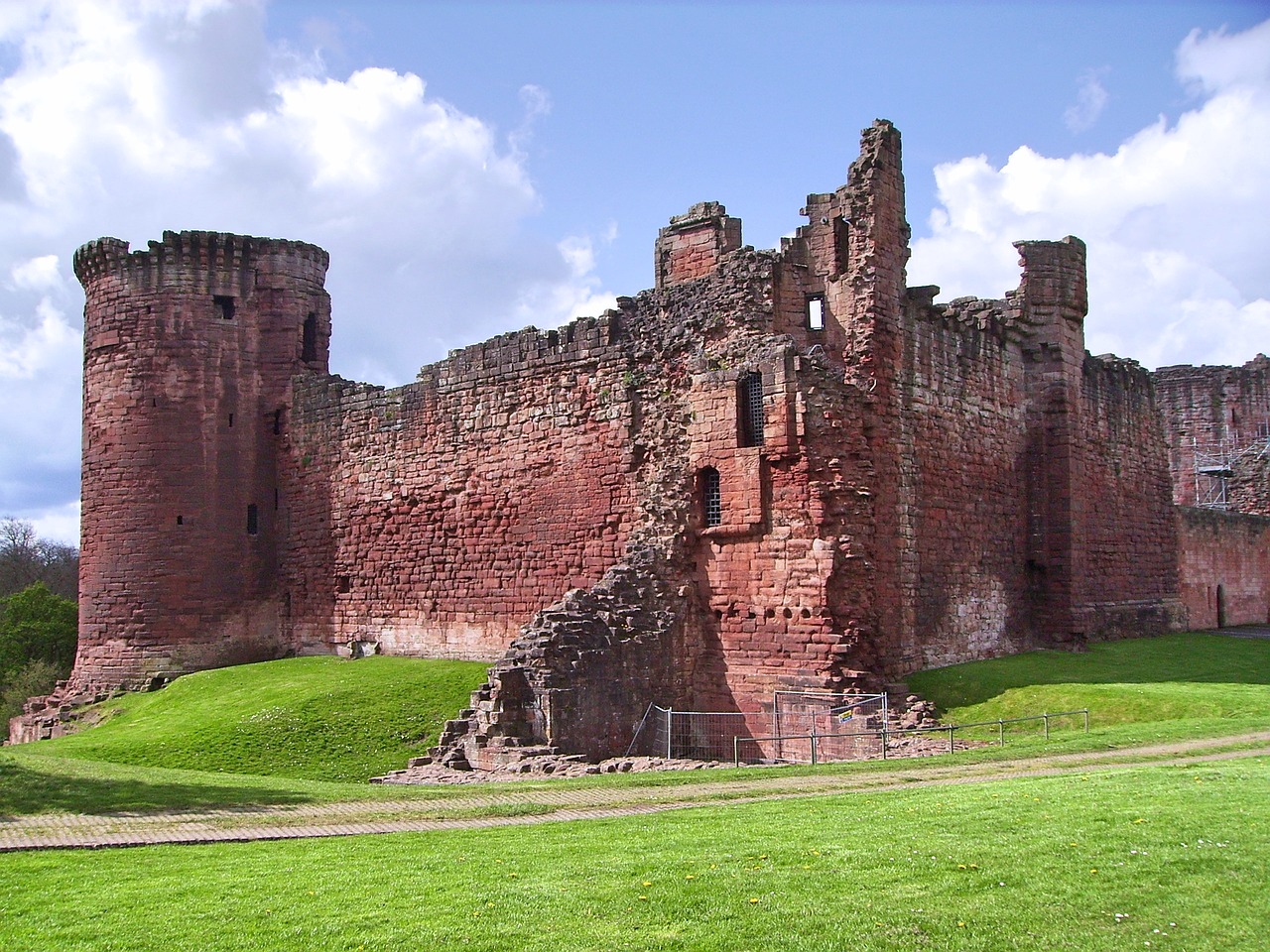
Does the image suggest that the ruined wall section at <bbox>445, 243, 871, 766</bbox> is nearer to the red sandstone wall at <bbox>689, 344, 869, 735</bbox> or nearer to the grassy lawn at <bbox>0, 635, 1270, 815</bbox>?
the red sandstone wall at <bbox>689, 344, 869, 735</bbox>

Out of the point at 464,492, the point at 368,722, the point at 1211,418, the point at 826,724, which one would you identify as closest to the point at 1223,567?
the point at 1211,418

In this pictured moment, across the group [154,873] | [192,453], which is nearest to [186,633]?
[192,453]

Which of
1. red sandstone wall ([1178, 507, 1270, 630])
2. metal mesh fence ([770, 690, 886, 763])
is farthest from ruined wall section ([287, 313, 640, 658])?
red sandstone wall ([1178, 507, 1270, 630])

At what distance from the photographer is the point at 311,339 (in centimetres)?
3281

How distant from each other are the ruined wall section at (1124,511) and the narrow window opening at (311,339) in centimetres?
1908

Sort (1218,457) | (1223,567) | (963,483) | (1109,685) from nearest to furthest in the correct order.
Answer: (1109,685) < (963,483) < (1223,567) < (1218,457)

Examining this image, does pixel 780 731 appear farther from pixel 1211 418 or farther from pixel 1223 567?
pixel 1211 418

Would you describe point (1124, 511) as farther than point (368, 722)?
Yes

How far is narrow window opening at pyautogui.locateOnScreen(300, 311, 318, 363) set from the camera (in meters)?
32.7

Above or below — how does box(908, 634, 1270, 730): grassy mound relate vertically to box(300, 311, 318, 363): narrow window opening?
below

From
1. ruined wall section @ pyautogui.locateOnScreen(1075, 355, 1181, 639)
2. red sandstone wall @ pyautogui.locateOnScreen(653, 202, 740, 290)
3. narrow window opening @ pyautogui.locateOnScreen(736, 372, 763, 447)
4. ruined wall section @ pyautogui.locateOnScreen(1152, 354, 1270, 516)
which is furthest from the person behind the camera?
ruined wall section @ pyautogui.locateOnScreen(1152, 354, 1270, 516)

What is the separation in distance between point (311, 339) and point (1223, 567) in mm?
26309

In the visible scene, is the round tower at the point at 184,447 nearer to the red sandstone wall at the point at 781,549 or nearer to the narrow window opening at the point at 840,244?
the red sandstone wall at the point at 781,549

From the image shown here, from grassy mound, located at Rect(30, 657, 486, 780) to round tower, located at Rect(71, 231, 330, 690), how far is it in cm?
357
